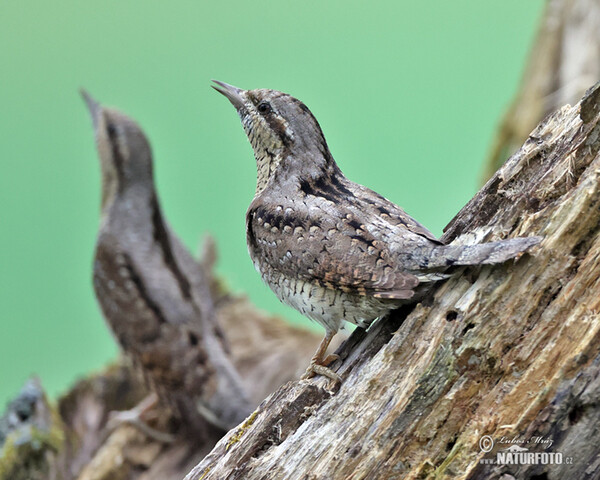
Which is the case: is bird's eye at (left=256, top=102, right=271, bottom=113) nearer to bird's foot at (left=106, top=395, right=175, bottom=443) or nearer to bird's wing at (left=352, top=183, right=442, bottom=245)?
bird's wing at (left=352, top=183, right=442, bottom=245)

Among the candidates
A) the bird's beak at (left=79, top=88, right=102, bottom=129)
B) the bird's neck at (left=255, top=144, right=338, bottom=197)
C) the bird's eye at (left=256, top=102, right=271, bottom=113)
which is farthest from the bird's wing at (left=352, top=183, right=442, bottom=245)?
the bird's beak at (left=79, top=88, right=102, bottom=129)

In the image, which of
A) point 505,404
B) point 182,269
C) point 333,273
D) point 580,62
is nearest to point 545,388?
point 505,404

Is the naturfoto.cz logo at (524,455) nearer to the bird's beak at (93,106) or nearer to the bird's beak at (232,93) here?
the bird's beak at (232,93)

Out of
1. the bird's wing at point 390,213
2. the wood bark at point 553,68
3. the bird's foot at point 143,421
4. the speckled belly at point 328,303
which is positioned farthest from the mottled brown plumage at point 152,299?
the wood bark at point 553,68

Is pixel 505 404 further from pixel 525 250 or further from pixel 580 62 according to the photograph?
pixel 580 62

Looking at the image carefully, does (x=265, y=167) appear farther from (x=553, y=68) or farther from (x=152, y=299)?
(x=553, y=68)

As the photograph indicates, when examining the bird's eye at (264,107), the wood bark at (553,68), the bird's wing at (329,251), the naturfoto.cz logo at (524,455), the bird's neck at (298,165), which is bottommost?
the naturfoto.cz logo at (524,455)
